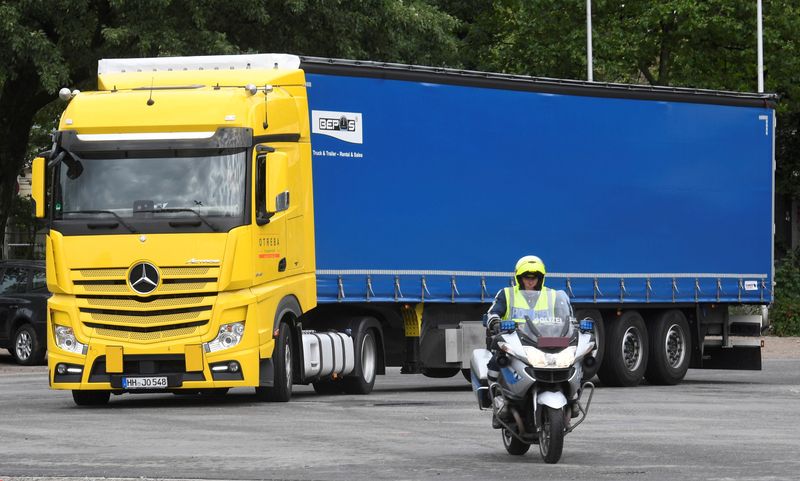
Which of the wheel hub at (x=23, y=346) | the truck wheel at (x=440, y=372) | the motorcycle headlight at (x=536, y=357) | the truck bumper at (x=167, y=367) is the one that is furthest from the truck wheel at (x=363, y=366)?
the wheel hub at (x=23, y=346)

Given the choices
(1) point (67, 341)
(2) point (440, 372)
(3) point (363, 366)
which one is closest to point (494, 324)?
(1) point (67, 341)

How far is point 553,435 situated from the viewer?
1294cm

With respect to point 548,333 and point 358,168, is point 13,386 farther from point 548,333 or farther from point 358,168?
point 548,333

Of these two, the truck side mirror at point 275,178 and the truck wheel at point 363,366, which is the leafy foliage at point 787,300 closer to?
the truck wheel at point 363,366

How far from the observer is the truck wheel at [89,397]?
19859 millimetres

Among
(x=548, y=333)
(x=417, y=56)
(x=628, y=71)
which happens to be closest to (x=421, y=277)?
(x=548, y=333)

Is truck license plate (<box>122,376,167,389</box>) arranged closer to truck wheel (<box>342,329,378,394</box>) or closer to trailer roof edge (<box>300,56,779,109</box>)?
truck wheel (<box>342,329,378,394</box>)

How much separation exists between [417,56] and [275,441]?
22.2 metres

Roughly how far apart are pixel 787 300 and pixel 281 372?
89.4ft

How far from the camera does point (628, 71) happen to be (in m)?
51.5

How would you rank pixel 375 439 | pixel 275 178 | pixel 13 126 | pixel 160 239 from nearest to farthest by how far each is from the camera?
pixel 375 439 < pixel 160 239 < pixel 275 178 < pixel 13 126

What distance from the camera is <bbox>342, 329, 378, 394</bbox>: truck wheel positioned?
72.1ft

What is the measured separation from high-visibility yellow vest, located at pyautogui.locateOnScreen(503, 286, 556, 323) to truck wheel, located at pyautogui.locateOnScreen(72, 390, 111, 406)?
712 cm

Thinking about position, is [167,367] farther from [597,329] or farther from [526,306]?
[597,329]
